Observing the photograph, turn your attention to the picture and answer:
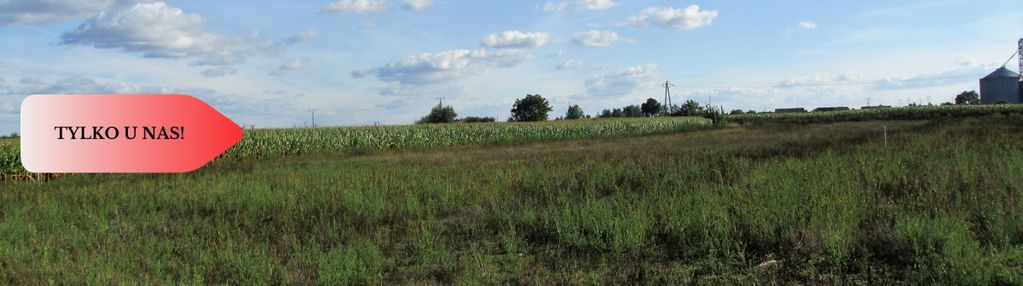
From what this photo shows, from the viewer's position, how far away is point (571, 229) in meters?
6.93

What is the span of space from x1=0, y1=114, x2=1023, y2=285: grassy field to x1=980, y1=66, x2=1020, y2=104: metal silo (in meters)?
131

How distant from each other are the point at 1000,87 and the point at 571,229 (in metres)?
141

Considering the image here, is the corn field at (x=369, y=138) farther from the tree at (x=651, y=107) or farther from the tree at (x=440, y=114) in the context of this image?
the tree at (x=651, y=107)

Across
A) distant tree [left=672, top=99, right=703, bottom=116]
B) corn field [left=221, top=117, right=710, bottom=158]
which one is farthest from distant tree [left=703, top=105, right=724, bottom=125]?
corn field [left=221, top=117, right=710, bottom=158]

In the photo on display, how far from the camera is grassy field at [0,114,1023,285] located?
555 cm

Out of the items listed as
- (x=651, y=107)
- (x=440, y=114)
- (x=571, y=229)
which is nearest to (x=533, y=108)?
(x=440, y=114)

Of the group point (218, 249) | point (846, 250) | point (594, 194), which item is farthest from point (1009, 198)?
point (218, 249)

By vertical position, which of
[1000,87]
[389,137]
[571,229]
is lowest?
[571,229]

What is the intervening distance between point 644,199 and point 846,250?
301 centimetres

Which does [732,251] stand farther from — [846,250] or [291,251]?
[291,251]

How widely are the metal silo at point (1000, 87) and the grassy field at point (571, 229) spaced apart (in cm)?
13086

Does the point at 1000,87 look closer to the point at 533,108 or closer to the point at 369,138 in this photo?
the point at 533,108

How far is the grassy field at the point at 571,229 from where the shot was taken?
5.55 m

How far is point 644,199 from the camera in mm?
8266
